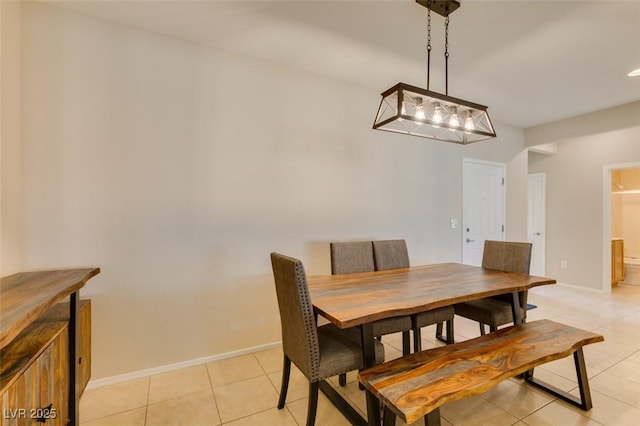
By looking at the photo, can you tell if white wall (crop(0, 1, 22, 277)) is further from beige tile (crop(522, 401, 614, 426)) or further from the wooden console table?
beige tile (crop(522, 401, 614, 426))

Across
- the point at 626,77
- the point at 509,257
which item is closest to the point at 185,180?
the point at 509,257

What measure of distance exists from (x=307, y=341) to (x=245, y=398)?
89 centimetres

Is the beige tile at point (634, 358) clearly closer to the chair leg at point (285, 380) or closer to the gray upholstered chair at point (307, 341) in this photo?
the gray upholstered chair at point (307, 341)

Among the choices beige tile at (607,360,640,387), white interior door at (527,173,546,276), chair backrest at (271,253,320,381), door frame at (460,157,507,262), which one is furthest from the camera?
white interior door at (527,173,546,276)

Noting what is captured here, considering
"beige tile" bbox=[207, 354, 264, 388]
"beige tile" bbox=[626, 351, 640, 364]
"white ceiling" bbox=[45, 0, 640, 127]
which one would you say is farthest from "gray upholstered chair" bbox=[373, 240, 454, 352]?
"white ceiling" bbox=[45, 0, 640, 127]

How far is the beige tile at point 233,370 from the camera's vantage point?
7.41ft

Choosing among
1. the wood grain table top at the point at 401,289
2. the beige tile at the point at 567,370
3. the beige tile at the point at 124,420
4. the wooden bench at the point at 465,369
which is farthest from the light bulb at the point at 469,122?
the beige tile at the point at 124,420

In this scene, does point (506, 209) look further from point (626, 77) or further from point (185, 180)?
point (185, 180)

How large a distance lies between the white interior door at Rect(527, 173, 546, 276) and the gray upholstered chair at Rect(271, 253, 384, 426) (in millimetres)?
5178

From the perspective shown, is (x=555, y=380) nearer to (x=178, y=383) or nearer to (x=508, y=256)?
(x=508, y=256)

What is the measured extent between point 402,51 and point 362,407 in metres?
2.85

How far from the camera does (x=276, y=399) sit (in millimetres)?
2012

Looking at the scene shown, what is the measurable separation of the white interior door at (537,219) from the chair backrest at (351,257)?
4338mm

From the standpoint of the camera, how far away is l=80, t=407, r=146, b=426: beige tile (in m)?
1.78
